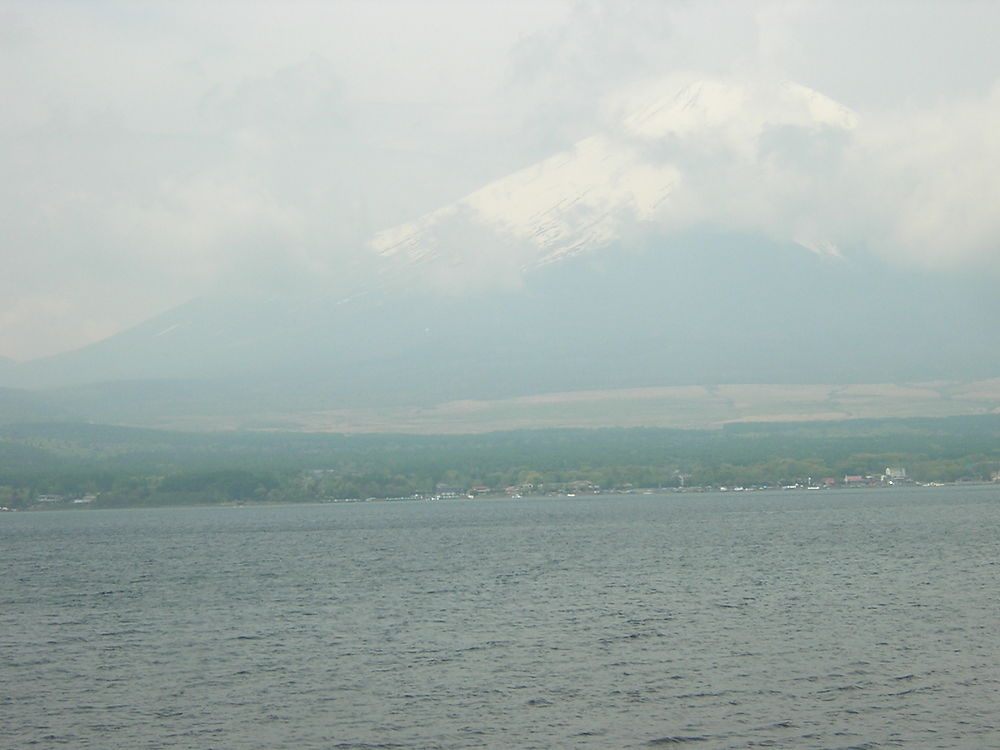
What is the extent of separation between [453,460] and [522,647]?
115708 mm

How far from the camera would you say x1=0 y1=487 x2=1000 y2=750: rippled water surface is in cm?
2205

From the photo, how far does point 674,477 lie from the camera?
435 ft

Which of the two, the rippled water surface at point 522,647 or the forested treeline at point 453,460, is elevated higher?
the forested treeline at point 453,460

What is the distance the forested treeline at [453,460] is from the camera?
124 meters

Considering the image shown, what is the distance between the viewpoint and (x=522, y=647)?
1155 inches

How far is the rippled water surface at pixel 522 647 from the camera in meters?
22.0

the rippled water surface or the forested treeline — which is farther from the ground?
the forested treeline

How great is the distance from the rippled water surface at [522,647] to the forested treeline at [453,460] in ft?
212

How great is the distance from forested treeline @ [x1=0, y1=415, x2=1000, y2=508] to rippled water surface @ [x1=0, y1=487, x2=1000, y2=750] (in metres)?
64.6

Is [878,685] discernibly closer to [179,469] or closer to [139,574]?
[139,574]

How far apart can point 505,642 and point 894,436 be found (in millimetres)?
133941

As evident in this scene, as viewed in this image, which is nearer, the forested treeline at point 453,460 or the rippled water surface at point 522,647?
the rippled water surface at point 522,647

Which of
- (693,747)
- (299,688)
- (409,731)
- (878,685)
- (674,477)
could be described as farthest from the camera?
(674,477)

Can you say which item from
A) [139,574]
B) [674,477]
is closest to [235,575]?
[139,574]
